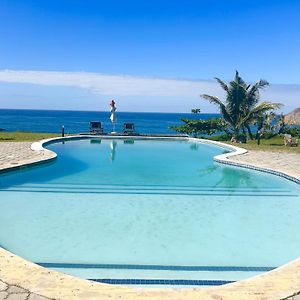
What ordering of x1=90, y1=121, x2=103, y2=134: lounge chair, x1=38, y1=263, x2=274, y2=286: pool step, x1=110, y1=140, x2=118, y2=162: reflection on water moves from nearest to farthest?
x1=38, y1=263, x2=274, y2=286: pool step → x1=110, y1=140, x2=118, y2=162: reflection on water → x1=90, y1=121, x2=103, y2=134: lounge chair

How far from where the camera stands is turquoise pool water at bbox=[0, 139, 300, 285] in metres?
5.44

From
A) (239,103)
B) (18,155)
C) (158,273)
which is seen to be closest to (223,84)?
(239,103)

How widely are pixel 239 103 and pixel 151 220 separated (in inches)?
652

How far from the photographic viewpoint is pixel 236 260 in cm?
564

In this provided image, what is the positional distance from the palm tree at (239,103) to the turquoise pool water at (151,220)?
9483mm

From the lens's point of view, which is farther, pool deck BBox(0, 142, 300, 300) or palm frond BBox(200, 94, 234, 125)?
palm frond BBox(200, 94, 234, 125)

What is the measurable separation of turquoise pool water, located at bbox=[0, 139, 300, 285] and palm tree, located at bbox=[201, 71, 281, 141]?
373 inches

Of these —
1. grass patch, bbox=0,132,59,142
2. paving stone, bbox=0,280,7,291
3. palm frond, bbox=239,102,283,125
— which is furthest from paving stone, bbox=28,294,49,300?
palm frond, bbox=239,102,283,125

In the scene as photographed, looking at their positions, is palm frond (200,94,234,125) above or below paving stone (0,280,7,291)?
above

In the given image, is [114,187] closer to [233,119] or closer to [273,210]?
[273,210]

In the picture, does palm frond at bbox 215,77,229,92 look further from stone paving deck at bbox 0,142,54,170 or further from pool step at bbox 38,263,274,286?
pool step at bbox 38,263,274,286

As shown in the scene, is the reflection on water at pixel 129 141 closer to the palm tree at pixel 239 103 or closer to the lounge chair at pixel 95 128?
the lounge chair at pixel 95 128

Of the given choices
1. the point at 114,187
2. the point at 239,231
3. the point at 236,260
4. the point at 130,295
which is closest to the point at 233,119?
the point at 114,187

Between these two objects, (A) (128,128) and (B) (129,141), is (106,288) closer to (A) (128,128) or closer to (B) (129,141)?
(B) (129,141)
